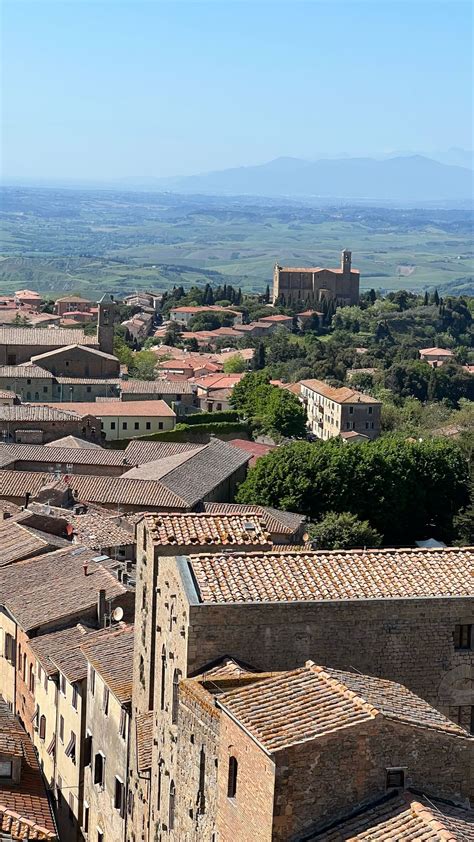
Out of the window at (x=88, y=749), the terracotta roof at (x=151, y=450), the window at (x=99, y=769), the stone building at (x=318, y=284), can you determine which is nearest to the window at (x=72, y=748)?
the window at (x=88, y=749)

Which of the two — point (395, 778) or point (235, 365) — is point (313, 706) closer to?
point (395, 778)

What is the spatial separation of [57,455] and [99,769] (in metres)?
30.8

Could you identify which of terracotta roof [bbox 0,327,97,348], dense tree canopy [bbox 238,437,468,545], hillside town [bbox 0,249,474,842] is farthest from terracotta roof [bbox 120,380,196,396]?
dense tree canopy [bbox 238,437,468,545]

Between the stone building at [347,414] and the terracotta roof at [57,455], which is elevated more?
the terracotta roof at [57,455]

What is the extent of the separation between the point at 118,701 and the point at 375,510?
86.3 feet

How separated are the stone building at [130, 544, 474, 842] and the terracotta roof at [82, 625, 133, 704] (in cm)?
202

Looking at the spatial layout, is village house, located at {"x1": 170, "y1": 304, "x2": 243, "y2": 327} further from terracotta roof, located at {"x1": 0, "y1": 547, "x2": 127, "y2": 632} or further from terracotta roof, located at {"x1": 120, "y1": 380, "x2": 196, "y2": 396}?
terracotta roof, located at {"x1": 0, "y1": 547, "x2": 127, "y2": 632}

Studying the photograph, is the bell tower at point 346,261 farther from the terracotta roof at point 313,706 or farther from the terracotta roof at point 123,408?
the terracotta roof at point 313,706

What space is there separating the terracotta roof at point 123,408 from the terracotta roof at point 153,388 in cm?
412

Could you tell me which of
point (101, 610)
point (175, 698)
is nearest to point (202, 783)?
point (175, 698)

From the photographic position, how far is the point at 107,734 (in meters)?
21.6

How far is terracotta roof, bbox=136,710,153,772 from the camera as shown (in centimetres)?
1855

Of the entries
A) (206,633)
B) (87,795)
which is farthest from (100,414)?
(206,633)

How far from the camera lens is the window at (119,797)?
20.5 meters
